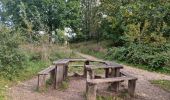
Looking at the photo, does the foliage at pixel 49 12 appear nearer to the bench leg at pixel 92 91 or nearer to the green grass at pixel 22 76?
the green grass at pixel 22 76

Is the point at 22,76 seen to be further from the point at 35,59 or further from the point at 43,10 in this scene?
the point at 43,10

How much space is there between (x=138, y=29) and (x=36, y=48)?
7786mm

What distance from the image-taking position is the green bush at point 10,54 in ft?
40.0

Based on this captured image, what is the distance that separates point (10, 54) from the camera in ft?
41.3

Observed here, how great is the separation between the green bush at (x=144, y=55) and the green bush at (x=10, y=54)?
25.8 ft

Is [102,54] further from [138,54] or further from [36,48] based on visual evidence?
[36,48]

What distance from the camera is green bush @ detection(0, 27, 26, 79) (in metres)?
12.2

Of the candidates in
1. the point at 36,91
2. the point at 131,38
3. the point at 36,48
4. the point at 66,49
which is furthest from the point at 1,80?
the point at 131,38

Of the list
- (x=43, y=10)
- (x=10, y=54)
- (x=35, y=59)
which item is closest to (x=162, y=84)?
(x=10, y=54)

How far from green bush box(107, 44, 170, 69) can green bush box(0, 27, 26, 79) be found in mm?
7861

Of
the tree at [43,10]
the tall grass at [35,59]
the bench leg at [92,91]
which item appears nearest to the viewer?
the bench leg at [92,91]

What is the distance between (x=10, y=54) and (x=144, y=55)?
369 inches

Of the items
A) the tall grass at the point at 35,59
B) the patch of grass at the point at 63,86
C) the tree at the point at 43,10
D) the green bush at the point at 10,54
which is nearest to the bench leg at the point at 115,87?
the patch of grass at the point at 63,86

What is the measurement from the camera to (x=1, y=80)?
37.9 ft
